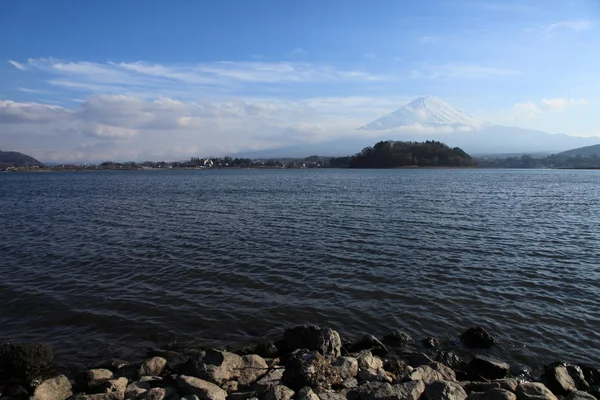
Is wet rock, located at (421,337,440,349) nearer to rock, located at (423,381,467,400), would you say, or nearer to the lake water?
the lake water

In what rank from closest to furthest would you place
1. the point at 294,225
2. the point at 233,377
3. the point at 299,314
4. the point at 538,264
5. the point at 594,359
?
1. the point at 233,377
2. the point at 594,359
3. the point at 299,314
4. the point at 538,264
5. the point at 294,225

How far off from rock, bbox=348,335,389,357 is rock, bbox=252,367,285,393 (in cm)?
198

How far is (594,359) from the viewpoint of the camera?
8.89m

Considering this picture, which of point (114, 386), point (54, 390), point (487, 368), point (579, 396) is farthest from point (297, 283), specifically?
point (579, 396)

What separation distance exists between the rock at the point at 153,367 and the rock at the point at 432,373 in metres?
4.98

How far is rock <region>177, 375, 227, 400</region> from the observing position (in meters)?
6.93

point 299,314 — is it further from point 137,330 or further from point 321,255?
point 321,255

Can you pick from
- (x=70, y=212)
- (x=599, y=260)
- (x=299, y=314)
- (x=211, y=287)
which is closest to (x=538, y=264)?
(x=599, y=260)

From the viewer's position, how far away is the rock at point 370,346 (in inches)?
357

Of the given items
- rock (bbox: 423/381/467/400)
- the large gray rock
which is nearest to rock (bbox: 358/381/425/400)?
rock (bbox: 423/381/467/400)

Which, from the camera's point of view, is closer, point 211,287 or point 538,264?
point 211,287

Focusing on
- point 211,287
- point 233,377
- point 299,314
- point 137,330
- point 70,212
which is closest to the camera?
point 233,377

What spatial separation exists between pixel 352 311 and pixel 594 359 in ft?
18.3

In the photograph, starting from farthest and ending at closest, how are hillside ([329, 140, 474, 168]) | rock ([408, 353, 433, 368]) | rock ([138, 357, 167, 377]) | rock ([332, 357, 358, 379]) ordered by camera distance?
hillside ([329, 140, 474, 168]) → rock ([408, 353, 433, 368]) → rock ([138, 357, 167, 377]) → rock ([332, 357, 358, 379])
